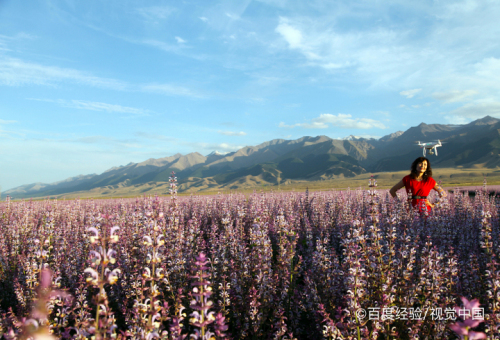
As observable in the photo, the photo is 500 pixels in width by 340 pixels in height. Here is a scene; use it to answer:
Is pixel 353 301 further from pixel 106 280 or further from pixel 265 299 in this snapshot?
pixel 106 280

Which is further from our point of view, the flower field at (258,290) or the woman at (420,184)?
the woman at (420,184)

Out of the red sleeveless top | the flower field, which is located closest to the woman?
the red sleeveless top

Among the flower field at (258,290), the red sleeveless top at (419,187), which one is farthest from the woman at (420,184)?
the flower field at (258,290)

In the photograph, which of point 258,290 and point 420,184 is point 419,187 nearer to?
point 420,184

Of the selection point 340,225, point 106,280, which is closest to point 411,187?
point 340,225

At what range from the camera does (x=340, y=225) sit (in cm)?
1047

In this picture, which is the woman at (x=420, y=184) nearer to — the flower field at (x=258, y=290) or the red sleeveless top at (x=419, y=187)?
the red sleeveless top at (x=419, y=187)

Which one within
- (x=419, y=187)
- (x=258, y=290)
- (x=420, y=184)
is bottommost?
(x=258, y=290)

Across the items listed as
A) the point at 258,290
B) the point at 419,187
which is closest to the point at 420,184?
the point at 419,187

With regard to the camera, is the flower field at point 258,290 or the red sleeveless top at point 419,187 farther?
the red sleeveless top at point 419,187

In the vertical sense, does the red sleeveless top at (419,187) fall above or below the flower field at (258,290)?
above

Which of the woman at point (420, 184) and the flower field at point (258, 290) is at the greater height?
the woman at point (420, 184)

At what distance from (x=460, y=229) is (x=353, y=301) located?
7642 mm

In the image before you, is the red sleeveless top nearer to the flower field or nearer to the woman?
the woman
